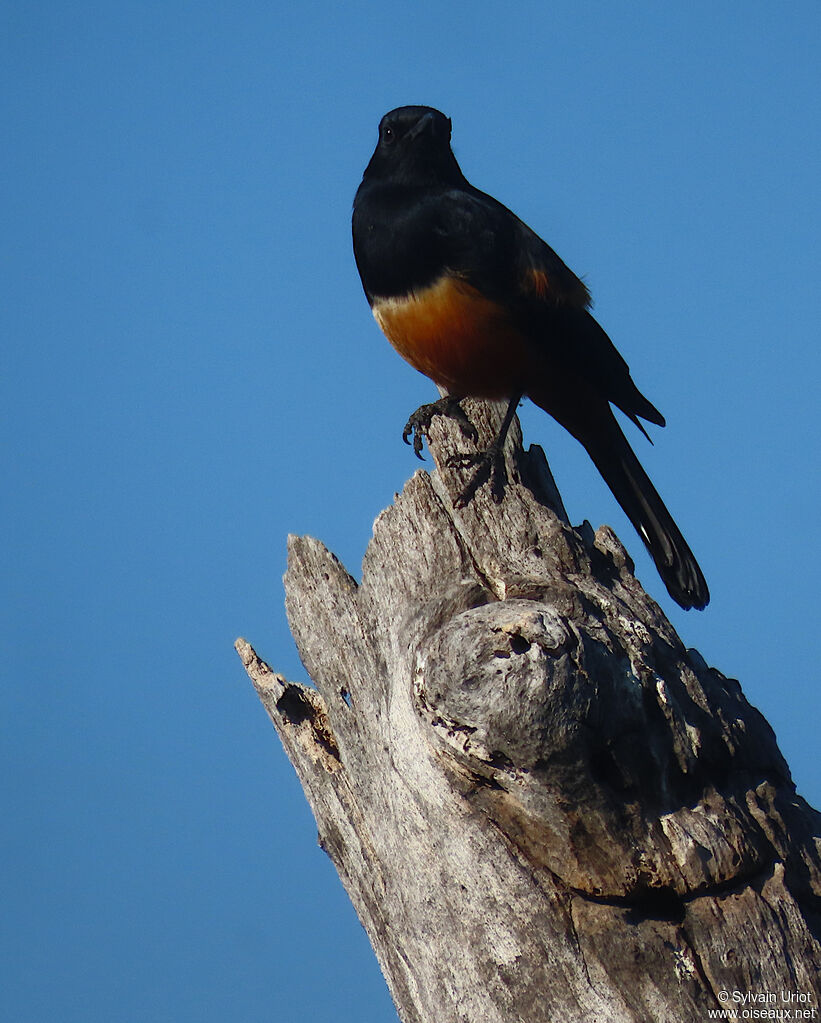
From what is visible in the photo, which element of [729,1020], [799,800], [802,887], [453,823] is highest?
[453,823]

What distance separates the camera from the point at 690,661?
3.23 metres

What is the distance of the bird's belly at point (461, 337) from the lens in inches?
179

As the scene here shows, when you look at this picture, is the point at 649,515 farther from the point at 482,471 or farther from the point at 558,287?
the point at 482,471

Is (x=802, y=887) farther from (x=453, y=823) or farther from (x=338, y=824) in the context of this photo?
(x=338, y=824)

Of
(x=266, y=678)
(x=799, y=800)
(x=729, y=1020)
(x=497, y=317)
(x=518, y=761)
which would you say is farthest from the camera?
(x=497, y=317)

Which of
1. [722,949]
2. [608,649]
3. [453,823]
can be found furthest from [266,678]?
[722,949]

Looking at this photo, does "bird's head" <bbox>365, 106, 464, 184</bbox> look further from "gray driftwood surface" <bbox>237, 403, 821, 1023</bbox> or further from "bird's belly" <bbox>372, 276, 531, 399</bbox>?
"gray driftwood surface" <bbox>237, 403, 821, 1023</bbox>

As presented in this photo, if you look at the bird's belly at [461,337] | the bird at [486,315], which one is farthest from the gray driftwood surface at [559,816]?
the bird's belly at [461,337]

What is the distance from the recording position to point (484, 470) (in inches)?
142

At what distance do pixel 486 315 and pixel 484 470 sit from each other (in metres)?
1.17

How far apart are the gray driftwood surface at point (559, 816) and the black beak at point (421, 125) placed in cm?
250

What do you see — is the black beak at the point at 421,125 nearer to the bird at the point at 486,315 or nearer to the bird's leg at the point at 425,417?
the bird at the point at 486,315

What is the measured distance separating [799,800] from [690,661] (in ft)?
1.64

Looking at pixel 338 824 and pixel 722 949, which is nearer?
pixel 722 949
